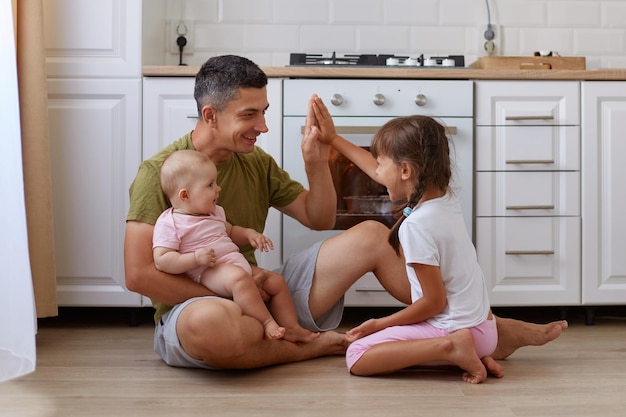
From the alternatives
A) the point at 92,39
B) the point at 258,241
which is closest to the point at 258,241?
the point at 258,241

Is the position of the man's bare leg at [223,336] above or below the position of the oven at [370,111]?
below

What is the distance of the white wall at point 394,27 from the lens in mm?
3268

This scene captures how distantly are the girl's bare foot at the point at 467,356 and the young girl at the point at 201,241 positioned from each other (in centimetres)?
42

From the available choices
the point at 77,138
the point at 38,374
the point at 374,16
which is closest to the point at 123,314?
the point at 77,138

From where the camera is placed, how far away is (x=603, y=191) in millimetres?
2773

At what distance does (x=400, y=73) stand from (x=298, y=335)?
3.31 feet

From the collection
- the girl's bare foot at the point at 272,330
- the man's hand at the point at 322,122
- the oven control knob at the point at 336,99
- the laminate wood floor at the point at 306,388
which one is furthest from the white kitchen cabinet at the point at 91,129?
the girl's bare foot at the point at 272,330

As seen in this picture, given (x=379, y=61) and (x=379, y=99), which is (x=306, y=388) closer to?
(x=379, y=99)

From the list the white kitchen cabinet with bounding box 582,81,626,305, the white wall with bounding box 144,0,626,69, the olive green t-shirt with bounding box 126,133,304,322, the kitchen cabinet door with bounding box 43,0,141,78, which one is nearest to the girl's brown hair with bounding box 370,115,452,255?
the olive green t-shirt with bounding box 126,133,304,322

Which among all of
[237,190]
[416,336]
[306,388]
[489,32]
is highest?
[489,32]

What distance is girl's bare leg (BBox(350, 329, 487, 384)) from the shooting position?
6.36ft

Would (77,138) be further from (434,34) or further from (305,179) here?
(434,34)

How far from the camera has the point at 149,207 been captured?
6.83ft

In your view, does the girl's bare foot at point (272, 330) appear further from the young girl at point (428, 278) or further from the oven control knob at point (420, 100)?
the oven control knob at point (420, 100)
